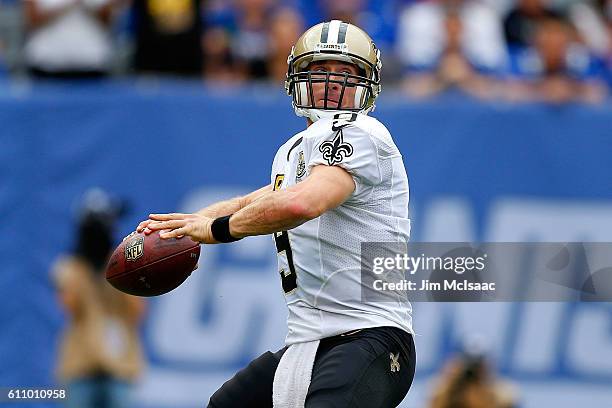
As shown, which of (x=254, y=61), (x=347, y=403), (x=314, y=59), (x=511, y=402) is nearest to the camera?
(x=347, y=403)

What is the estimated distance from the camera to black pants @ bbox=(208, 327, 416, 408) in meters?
4.92

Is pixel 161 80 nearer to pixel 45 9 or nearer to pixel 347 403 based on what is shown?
pixel 45 9

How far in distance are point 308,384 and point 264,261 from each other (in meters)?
3.88

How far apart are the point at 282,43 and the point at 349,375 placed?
16.3 ft

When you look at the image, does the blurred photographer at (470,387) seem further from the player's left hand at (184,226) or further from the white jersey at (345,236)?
the player's left hand at (184,226)

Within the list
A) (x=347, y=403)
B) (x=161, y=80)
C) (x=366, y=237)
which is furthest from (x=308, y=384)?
(x=161, y=80)

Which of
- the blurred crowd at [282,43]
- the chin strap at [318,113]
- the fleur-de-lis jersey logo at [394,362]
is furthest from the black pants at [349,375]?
the blurred crowd at [282,43]

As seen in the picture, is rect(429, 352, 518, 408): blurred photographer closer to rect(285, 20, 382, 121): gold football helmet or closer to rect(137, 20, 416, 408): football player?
rect(137, 20, 416, 408): football player

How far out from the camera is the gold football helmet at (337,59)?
538 cm

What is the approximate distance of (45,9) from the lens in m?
9.23

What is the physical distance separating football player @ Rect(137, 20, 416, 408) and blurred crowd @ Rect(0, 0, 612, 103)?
3890mm

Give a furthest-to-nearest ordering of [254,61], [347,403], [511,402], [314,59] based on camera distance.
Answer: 1. [254,61]
2. [511,402]
3. [314,59]
4. [347,403]

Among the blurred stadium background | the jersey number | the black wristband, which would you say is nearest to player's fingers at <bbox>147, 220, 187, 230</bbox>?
the black wristband

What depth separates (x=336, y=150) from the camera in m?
5.00
